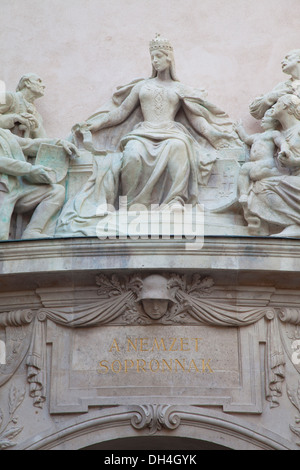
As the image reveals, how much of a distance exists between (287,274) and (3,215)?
2.37 m

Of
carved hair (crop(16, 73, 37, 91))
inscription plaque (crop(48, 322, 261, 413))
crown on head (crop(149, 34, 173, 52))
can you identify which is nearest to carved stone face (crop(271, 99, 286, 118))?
crown on head (crop(149, 34, 173, 52))

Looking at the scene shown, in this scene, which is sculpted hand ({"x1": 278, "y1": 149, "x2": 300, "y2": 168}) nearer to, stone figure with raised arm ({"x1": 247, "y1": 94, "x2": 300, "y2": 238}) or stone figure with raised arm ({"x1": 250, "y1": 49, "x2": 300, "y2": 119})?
stone figure with raised arm ({"x1": 247, "y1": 94, "x2": 300, "y2": 238})

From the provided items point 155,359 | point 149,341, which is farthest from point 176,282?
point 155,359

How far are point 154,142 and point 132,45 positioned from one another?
4.20 feet

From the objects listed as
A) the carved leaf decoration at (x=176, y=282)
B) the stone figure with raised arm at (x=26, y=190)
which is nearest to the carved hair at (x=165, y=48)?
the stone figure with raised arm at (x=26, y=190)

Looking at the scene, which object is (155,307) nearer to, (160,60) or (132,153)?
(132,153)

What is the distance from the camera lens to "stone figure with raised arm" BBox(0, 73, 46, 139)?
10750 mm

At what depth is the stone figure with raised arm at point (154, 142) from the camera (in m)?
10.4

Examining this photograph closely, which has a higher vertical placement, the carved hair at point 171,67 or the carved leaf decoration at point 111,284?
the carved hair at point 171,67

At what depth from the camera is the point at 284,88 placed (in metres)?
10.7

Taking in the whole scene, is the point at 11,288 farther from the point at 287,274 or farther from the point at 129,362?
the point at 287,274

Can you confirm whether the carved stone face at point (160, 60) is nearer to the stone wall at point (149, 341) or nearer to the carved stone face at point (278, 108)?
the carved stone face at point (278, 108)

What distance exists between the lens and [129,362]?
32.4 ft
